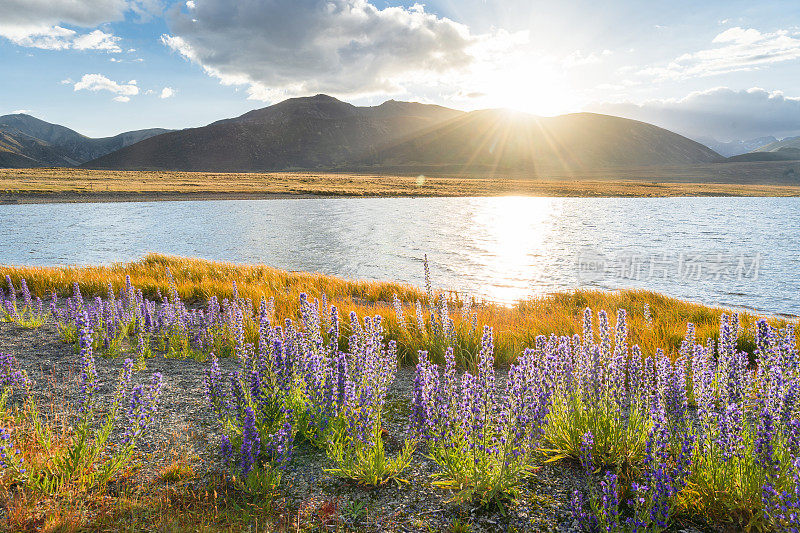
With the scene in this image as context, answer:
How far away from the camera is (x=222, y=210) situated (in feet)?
178

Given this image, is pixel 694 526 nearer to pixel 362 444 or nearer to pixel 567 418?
pixel 567 418

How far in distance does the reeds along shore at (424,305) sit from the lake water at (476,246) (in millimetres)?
3685

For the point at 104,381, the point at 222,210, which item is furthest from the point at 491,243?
the point at 222,210

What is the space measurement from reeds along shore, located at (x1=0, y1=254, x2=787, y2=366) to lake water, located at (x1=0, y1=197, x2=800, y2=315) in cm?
369

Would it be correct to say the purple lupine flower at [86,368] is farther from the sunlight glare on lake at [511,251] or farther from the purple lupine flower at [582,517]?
the sunlight glare on lake at [511,251]

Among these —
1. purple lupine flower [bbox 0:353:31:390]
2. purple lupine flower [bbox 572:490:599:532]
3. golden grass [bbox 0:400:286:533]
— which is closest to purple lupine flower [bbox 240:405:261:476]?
golden grass [bbox 0:400:286:533]

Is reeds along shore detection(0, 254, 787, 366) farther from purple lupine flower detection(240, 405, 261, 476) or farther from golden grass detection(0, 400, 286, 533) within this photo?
golden grass detection(0, 400, 286, 533)

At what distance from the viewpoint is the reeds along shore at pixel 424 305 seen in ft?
26.0

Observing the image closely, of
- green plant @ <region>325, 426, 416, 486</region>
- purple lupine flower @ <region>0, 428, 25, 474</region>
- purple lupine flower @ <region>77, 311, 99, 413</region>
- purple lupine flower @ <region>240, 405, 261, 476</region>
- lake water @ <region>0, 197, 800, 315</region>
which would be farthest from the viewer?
lake water @ <region>0, 197, 800, 315</region>

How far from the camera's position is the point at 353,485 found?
411 cm

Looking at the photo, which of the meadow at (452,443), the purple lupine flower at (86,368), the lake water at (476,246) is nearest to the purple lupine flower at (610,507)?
the meadow at (452,443)

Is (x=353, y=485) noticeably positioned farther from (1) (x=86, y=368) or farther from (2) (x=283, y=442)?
(1) (x=86, y=368)

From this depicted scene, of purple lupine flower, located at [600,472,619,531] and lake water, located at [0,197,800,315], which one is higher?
purple lupine flower, located at [600,472,619,531]

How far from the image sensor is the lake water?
1942cm
